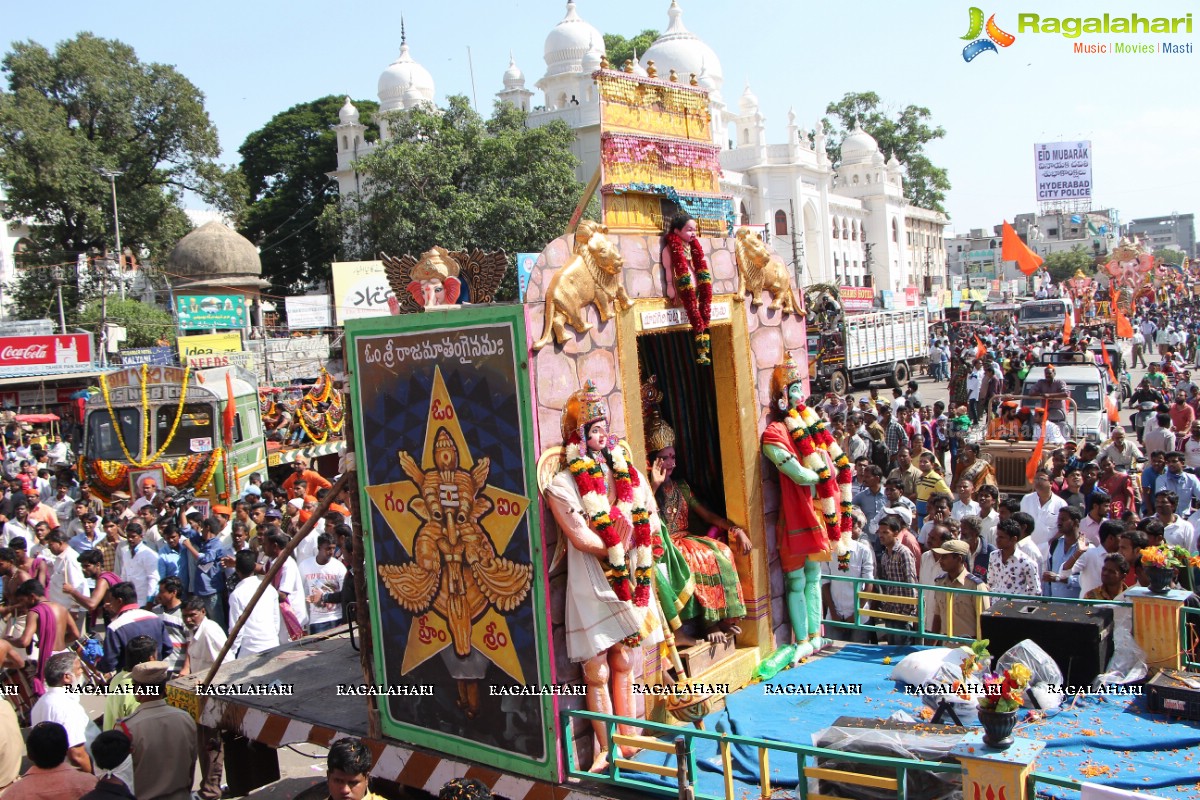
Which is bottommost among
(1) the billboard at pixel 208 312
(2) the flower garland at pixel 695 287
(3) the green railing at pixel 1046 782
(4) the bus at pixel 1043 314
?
(3) the green railing at pixel 1046 782

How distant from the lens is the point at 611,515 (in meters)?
5.46

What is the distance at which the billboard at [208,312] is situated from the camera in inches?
1273

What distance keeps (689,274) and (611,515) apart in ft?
5.79

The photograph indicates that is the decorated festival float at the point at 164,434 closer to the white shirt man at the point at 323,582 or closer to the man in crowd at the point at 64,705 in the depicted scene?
the white shirt man at the point at 323,582

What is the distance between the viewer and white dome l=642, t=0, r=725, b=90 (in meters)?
58.8

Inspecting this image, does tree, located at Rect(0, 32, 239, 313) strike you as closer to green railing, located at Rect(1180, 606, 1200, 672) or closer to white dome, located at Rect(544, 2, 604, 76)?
white dome, located at Rect(544, 2, 604, 76)

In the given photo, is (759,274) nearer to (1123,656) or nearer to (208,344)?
(1123,656)

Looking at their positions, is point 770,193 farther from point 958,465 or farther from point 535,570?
point 535,570

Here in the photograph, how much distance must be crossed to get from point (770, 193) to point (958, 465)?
2050 inches

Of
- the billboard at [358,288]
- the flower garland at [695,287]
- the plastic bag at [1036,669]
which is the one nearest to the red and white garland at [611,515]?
the flower garland at [695,287]

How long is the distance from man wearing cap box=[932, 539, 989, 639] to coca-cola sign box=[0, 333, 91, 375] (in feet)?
91.5

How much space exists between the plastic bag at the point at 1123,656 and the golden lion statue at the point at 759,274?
297cm

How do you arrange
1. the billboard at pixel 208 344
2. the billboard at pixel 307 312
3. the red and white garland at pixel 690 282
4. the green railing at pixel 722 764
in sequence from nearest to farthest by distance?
1. the green railing at pixel 722 764
2. the red and white garland at pixel 690 282
3. the billboard at pixel 208 344
4. the billboard at pixel 307 312

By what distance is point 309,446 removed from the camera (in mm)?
20016
